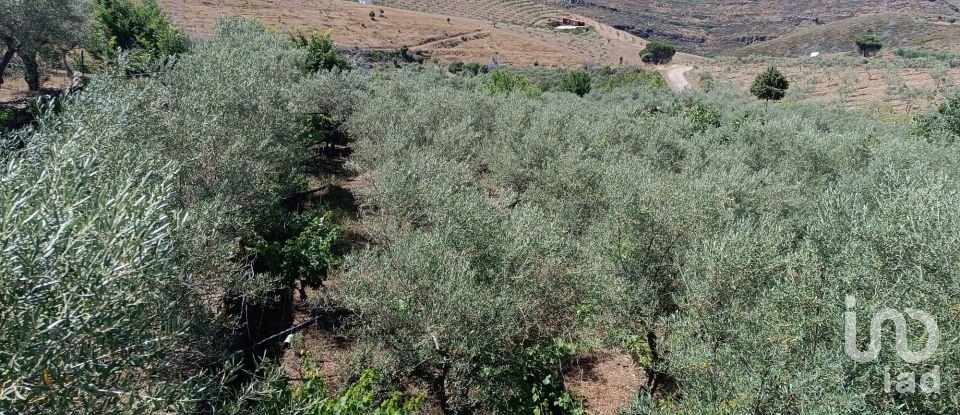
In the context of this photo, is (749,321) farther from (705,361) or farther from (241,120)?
(241,120)

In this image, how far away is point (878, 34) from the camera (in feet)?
282

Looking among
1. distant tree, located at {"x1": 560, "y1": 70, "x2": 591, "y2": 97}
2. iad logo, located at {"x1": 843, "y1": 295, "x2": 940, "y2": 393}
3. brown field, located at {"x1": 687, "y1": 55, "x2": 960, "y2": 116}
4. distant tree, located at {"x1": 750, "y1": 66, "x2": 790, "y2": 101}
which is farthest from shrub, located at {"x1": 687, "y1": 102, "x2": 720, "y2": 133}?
iad logo, located at {"x1": 843, "y1": 295, "x2": 940, "y2": 393}

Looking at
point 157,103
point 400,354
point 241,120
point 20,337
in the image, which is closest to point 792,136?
point 400,354

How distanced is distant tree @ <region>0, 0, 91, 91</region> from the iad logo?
99.2 feet

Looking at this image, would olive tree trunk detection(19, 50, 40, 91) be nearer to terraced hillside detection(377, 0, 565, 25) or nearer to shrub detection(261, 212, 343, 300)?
shrub detection(261, 212, 343, 300)

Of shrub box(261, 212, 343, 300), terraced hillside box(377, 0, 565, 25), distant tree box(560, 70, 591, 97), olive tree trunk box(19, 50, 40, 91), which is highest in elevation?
terraced hillside box(377, 0, 565, 25)

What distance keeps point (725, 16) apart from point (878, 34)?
63969 mm

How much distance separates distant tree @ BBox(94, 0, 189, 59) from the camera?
3049 centimetres

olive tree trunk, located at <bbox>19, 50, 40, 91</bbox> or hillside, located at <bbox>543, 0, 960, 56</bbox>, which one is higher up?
hillside, located at <bbox>543, 0, 960, 56</bbox>

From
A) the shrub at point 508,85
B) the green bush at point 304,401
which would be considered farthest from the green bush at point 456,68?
the green bush at point 304,401

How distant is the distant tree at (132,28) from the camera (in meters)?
30.5

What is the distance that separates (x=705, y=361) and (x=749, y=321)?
0.84 m

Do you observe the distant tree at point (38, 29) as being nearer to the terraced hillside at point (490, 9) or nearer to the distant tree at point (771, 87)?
the distant tree at point (771, 87)

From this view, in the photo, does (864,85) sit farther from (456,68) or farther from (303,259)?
(303,259)
